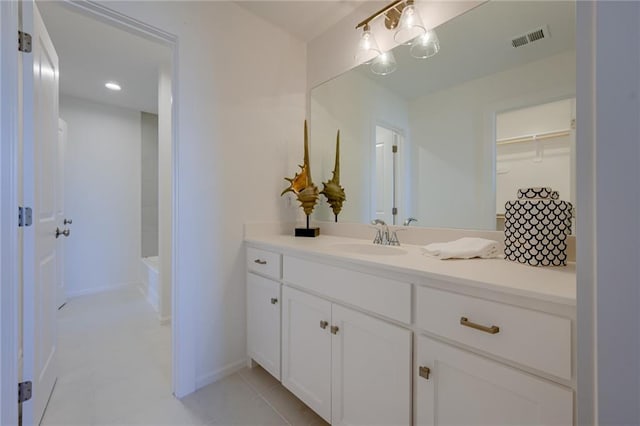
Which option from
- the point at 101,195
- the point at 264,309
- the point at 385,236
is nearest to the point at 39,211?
the point at 264,309

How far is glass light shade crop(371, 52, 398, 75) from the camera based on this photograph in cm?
170

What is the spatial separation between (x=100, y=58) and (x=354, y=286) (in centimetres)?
285

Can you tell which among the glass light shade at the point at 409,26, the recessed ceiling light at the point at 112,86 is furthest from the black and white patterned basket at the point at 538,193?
the recessed ceiling light at the point at 112,86

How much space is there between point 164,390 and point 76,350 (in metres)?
0.96

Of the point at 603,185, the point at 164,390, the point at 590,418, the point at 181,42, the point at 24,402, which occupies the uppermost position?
the point at 181,42

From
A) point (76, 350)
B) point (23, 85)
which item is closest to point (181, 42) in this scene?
point (23, 85)

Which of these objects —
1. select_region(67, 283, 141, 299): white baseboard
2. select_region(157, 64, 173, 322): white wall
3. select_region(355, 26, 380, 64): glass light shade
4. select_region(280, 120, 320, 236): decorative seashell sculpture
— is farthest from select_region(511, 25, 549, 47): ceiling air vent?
select_region(67, 283, 141, 299): white baseboard

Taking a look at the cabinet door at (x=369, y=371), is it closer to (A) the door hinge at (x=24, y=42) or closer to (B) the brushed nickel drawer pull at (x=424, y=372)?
(B) the brushed nickel drawer pull at (x=424, y=372)

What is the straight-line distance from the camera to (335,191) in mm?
2051

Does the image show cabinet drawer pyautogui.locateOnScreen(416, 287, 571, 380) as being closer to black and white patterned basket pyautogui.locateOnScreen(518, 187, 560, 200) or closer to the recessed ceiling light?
black and white patterned basket pyautogui.locateOnScreen(518, 187, 560, 200)

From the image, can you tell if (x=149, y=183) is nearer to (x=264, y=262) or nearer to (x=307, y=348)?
(x=264, y=262)

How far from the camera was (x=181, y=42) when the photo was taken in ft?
5.18

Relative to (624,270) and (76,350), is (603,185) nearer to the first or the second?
(624,270)

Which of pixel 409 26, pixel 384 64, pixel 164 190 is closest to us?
pixel 409 26
